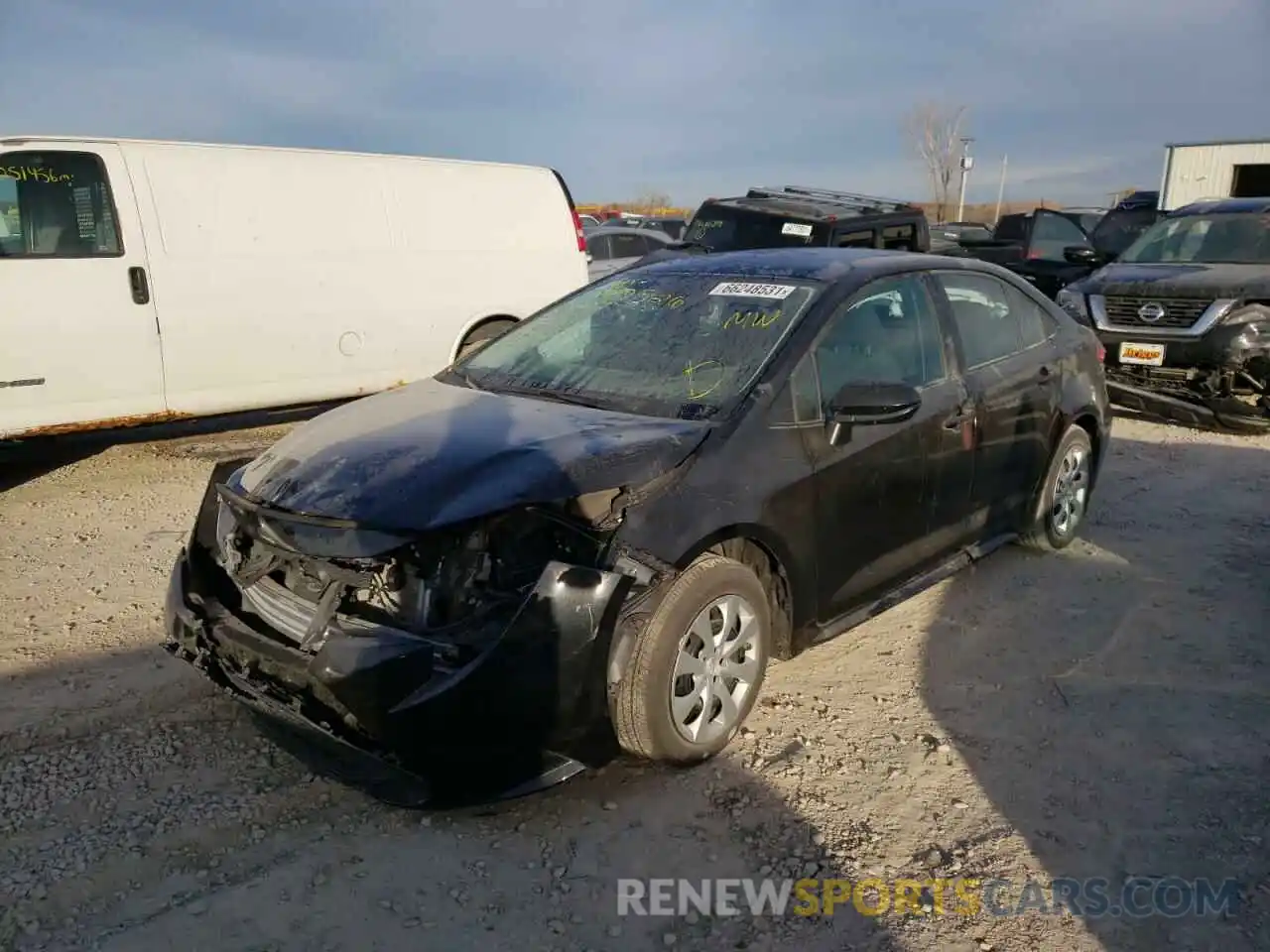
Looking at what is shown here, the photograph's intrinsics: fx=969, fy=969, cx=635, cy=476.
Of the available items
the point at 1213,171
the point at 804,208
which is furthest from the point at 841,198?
the point at 1213,171

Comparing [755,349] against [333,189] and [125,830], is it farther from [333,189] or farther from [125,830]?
[333,189]

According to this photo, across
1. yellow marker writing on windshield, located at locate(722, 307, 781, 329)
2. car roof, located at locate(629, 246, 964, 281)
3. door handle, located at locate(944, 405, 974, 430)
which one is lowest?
Answer: door handle, located at locate(944, 405, 974, 430)

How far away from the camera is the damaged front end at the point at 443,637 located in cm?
263

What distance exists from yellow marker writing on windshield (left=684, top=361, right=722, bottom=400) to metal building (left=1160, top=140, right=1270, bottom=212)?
59.7ft

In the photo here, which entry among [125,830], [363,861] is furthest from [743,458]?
[125,830]

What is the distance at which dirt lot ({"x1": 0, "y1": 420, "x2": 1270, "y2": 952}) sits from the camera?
257cm

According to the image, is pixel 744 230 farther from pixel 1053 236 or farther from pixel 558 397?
pixel 558 397

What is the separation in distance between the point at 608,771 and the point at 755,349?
1616mm

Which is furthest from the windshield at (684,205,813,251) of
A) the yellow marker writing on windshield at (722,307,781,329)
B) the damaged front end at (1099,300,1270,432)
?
the yellow marker writing on windshield at (722,307,781,329)

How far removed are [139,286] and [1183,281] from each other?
8245 millimetres

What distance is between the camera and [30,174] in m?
5.99

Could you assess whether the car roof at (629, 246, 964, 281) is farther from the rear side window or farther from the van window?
the van window

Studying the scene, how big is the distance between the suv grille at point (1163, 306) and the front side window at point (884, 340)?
5.31 metres

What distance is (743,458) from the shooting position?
327cm
